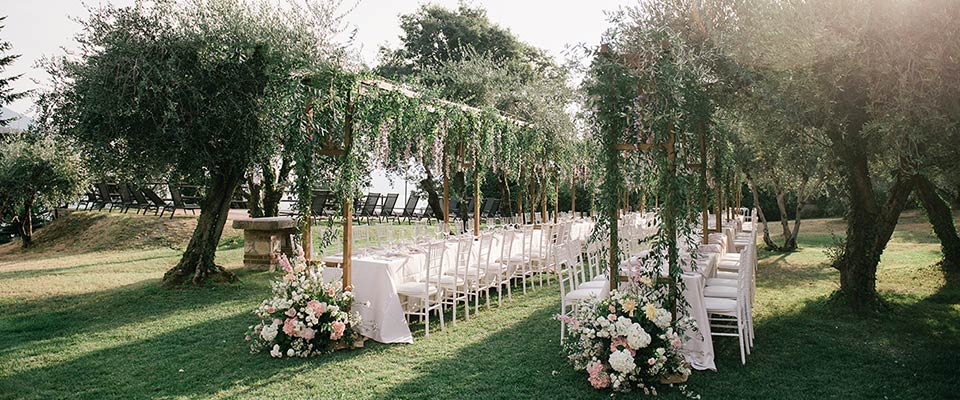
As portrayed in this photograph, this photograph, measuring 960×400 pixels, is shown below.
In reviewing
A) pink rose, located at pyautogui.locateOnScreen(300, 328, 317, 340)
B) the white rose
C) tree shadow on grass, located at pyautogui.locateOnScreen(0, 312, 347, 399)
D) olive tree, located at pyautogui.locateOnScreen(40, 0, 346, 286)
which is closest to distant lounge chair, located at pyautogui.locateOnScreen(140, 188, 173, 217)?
olive tree, located at pyautogui.locateOnScreen(40, 0, 346, 286)

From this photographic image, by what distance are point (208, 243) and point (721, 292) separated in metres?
7.24

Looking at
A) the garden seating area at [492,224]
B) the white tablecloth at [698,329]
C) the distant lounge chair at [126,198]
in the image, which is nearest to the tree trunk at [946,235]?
the garden seating area at [492,224]

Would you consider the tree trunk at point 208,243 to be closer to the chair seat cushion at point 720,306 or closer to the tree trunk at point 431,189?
the tree trunk at point 431,189

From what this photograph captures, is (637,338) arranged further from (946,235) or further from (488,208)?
(488,208)

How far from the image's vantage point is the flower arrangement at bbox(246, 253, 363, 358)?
5141 mm

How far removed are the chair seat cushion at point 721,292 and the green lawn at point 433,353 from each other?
434 millimetres

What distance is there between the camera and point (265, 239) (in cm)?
1050

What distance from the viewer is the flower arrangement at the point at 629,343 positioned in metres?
4.13

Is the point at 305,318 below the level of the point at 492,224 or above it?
below

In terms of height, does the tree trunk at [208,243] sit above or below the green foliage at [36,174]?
below

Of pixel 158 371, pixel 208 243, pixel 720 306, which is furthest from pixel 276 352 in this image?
pixel 208 243

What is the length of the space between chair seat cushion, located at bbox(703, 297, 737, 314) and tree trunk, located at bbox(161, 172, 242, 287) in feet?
22.7

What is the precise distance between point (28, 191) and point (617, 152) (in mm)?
16574

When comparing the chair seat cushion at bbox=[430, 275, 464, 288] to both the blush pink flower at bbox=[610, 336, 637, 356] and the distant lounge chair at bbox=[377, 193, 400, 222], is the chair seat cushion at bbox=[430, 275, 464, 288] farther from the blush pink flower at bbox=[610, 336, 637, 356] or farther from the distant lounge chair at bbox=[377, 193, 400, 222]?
the distant lounge chair at bbox=[377, 193, 400, 222]
